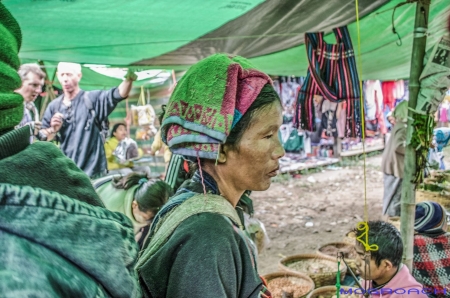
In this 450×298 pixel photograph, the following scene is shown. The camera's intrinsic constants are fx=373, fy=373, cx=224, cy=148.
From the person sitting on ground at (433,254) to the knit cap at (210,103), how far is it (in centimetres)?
253

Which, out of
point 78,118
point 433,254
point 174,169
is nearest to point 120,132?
point 78,118

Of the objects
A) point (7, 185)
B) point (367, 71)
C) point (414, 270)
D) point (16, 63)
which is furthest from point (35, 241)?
point (367, 71)

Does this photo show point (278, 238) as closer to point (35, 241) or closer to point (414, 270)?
point (414, 270)

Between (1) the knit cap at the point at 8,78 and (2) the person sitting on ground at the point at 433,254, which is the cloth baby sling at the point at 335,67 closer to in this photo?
(2) the person sitting on ground at the point at 433,254

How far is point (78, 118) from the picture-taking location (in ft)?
15.4

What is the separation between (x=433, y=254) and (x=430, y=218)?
29cm

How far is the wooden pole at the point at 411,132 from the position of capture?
8.47ft

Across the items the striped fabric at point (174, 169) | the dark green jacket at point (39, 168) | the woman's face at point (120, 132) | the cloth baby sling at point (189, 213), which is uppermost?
the dark green jacket at point (39, 168)

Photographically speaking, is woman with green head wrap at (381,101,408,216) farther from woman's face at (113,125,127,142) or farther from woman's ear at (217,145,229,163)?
woman's ear at (217,145,229,163)

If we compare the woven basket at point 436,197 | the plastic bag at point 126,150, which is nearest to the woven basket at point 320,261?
the woven basket at point 436,197

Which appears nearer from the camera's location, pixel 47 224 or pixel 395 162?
pixel 47 224

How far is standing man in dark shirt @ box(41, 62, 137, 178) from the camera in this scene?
15.2 feet

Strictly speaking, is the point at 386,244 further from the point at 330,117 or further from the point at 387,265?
the point at 330,117

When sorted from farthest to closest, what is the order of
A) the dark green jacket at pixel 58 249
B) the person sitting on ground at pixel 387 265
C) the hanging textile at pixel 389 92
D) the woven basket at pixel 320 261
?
the hanging textile at pixel 389 92 → the woven basket at pixel 320 261 → the person sitting on ground at pixel 387 265 → the dark green jacket at pixel 58 249
